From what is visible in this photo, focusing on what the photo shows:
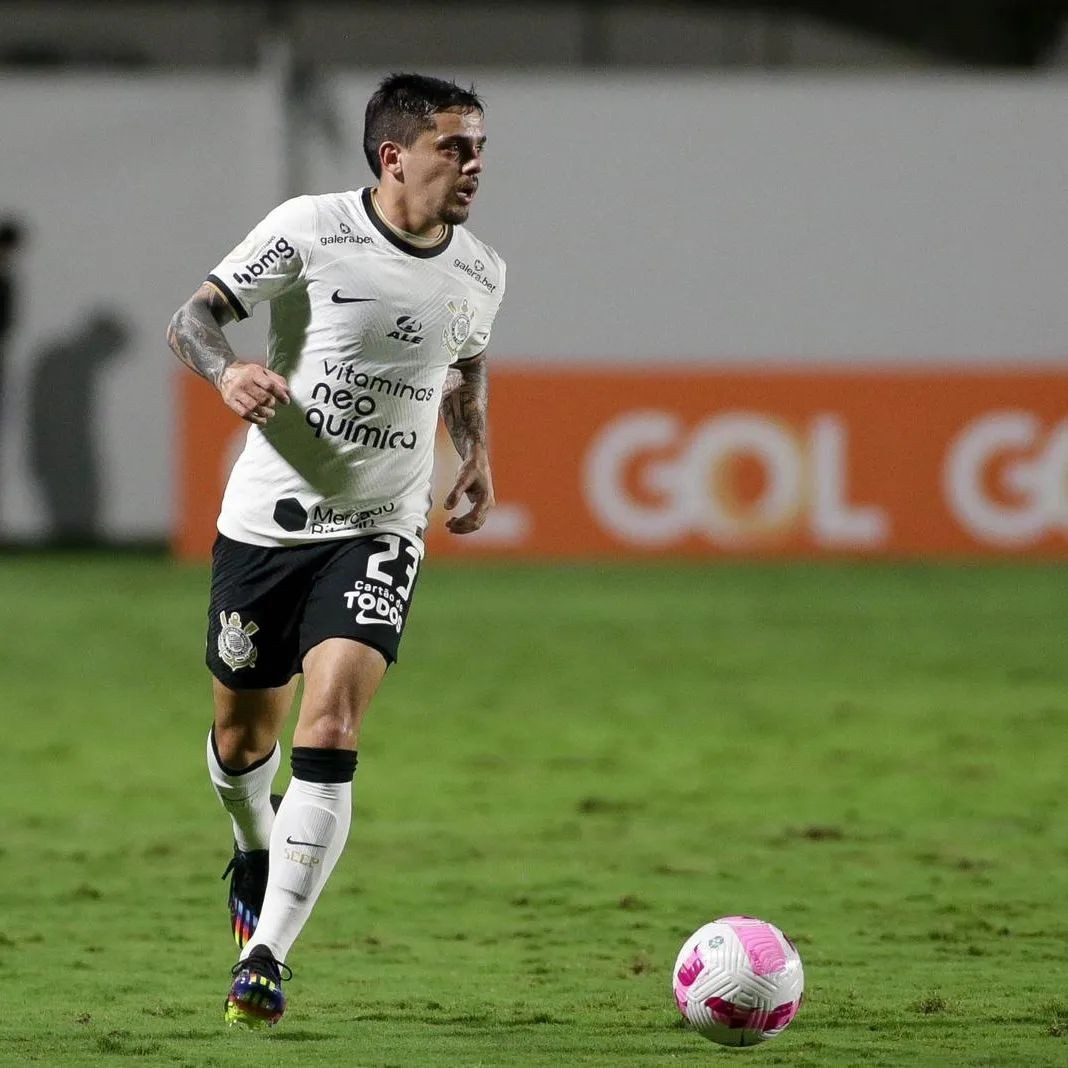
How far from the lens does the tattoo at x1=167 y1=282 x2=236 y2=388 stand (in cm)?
505

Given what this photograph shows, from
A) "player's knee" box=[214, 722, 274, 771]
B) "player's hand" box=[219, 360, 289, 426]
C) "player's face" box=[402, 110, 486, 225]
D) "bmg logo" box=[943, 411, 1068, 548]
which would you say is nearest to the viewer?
"player's hand" box=[219, 360, 289, 426]

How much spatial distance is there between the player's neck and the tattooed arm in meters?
0.47

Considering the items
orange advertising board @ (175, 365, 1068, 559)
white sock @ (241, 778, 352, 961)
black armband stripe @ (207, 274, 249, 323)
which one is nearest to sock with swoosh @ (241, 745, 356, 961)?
white sock @ (241, 778, 352, 961)

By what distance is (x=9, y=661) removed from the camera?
11.9 m

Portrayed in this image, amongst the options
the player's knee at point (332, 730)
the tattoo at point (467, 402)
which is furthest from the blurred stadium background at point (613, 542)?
the tattoo at point (467, 402)

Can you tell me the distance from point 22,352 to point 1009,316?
8.64 meters

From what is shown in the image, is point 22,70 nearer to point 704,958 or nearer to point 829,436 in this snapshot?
point 829,436

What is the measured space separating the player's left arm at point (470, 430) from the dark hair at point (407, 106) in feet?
2.26

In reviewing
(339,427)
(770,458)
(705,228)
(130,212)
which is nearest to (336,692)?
(339,427)

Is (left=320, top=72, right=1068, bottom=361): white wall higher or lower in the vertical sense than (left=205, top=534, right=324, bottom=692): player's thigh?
lower

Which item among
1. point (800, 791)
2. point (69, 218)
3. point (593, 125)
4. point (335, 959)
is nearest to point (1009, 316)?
point (593, 125)

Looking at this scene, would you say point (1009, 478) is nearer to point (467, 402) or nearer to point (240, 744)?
point (467, 402)

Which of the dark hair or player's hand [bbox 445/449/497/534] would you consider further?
player's hand [bbox 445/449/497/534]

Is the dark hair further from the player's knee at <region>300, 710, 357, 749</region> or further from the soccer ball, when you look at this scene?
the soccer ball
